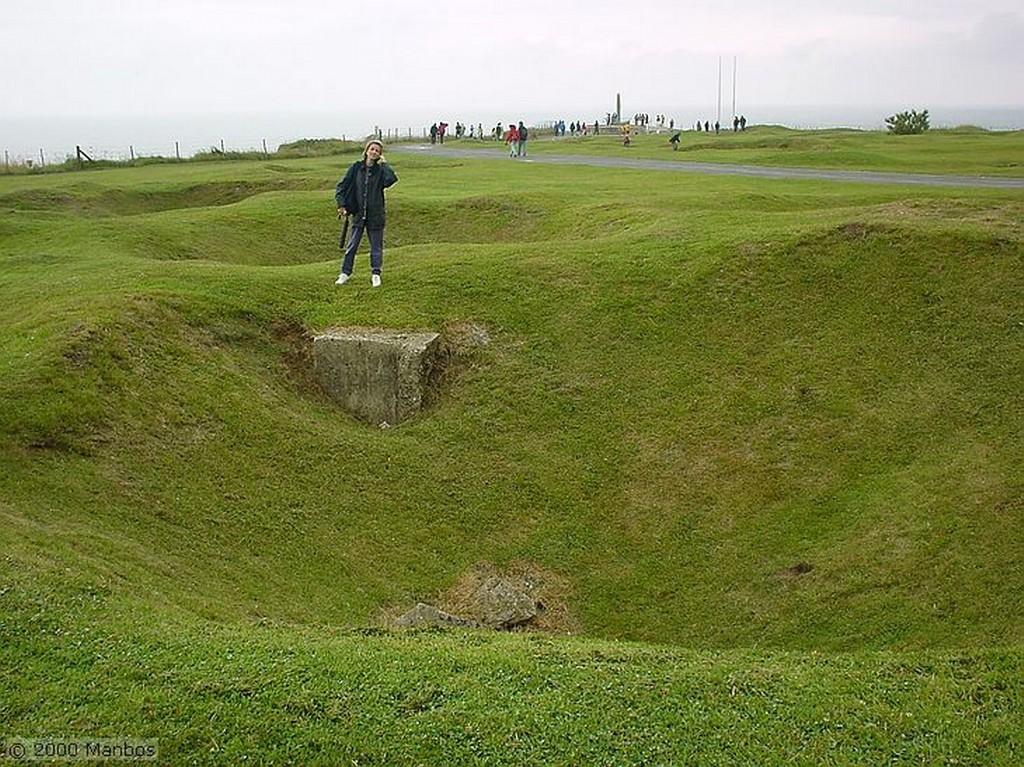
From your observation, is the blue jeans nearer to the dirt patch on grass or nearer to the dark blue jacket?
the dark blue jacket

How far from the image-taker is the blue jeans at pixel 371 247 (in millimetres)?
18859

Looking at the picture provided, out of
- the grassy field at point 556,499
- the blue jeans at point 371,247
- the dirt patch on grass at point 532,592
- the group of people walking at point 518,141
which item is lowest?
the dirt patch on grass at point 532,592

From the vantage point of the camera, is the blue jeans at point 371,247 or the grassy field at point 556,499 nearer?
the grassy field at point 556,499

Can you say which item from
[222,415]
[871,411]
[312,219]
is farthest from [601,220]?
[222,415]

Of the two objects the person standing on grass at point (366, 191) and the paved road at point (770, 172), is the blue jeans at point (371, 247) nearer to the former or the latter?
the person standing on grass at point (366, 191)

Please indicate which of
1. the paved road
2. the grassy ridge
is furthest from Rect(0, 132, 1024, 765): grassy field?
the paved road

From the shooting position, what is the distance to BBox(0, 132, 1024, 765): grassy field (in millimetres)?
7781

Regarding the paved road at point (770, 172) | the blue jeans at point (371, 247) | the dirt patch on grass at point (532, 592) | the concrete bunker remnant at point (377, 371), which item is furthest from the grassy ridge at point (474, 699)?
the paved road at point (770, 172)

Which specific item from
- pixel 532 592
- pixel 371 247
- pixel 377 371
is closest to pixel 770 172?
pixel 371 247

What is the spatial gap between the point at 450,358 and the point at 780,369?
5.94m

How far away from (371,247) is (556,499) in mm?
6915

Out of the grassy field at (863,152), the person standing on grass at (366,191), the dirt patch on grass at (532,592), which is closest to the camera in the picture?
the dirt patch on grass at (532,592)

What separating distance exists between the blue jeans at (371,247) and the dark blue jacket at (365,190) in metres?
0.23

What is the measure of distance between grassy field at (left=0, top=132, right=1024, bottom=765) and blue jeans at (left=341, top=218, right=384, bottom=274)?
499 mm
